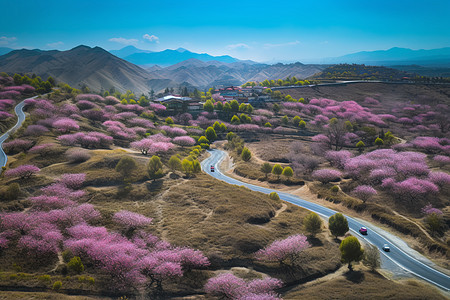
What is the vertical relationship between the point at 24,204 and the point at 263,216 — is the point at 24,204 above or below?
above

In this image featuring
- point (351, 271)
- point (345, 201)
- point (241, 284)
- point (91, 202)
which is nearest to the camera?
point (241, 284)

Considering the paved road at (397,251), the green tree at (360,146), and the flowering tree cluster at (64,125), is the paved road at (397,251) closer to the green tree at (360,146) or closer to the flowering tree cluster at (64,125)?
the green tree at (360,146)

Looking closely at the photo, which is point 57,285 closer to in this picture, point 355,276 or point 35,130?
point 355,276

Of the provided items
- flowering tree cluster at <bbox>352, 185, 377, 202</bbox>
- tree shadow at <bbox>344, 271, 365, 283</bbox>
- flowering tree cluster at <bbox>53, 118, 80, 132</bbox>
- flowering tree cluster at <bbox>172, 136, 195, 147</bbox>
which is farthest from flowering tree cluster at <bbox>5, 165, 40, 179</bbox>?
flowering tree cluster at <bbox>352, 185, 377, 202</bbox>

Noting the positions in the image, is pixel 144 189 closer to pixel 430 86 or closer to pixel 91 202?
pixel 91 202

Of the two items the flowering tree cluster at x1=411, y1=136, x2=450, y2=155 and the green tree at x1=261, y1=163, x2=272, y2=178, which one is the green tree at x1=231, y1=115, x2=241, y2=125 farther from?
the flowering tree cluster at x1=411, y1=136, x2=450, y2=155

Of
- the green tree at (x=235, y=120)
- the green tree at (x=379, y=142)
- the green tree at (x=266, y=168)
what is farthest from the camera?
the green tree at (x=235, y=120)

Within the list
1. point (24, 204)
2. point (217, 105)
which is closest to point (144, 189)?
point (24, 204)

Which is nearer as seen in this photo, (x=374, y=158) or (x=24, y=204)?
(x=24, y=204)

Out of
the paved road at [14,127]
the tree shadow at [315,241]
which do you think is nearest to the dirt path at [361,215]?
the tree shadow at [315,241]
